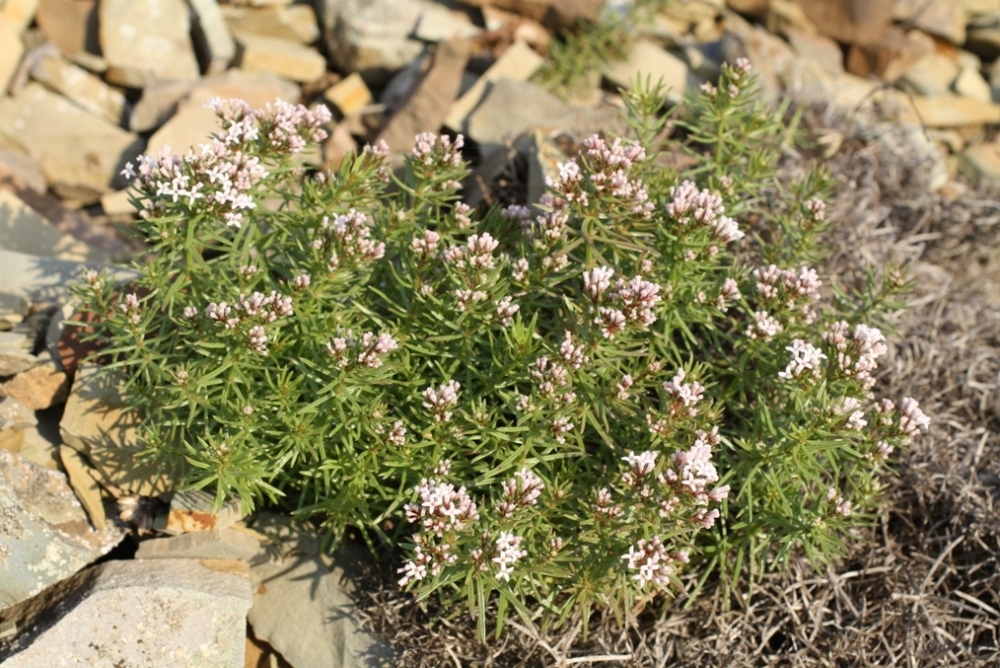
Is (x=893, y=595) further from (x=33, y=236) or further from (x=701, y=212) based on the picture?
(x=33, y=236)

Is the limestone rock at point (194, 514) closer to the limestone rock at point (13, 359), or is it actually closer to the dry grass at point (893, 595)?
the dry grass at point (893, 595)

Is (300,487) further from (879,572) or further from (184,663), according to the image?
(879,572)

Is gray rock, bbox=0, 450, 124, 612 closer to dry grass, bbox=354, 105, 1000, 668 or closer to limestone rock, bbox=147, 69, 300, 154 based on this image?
dry grass, bbox=354, 105, 1000, 668

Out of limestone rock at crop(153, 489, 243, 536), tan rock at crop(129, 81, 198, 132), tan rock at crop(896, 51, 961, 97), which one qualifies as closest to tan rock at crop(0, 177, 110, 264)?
tan rock at crop(129, 81, 198, 132)

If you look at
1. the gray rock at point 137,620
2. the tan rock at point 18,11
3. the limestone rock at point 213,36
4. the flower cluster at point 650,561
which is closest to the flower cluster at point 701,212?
the flower cluster at point 650,561

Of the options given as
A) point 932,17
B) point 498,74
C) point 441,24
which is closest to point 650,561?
point 498,74
